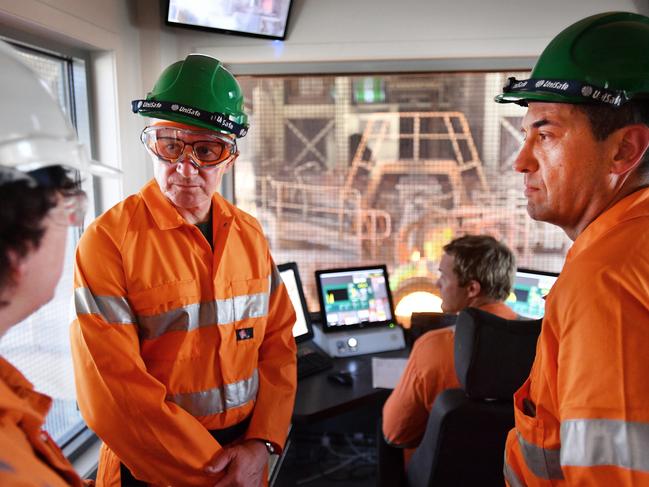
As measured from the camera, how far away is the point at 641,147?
0.93 meters

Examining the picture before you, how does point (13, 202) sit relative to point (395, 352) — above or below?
above

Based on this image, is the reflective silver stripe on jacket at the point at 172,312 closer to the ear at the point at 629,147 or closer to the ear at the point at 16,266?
the ear at the point at 16,266

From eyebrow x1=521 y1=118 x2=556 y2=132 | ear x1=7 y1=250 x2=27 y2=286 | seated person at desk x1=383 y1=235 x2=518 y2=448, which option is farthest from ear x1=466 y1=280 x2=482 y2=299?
ear x1=7 y1=250 x2=27 y2=286

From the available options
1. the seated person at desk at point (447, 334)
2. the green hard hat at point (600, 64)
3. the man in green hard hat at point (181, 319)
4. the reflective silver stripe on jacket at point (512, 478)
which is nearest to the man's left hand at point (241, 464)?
the man in green hard hat at point (181, 319)

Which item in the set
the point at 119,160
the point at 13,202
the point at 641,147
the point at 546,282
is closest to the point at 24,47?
the point at 119,160

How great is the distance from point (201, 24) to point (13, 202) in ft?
7.46

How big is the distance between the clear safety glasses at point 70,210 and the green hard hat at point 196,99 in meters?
0.78

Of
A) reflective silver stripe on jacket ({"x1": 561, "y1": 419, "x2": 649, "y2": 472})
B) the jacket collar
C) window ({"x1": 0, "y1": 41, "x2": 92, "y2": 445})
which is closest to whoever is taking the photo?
reflective silver stripe on jacket ({"x1": 561, "y1": 419, "x2": 649, "y2": 472})

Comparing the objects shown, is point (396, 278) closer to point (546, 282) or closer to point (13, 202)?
point (546, 282)

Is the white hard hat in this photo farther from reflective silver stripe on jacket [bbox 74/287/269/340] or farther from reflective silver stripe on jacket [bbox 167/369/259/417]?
reflective silver stripe on jacket [bbox 167/369/259/417]

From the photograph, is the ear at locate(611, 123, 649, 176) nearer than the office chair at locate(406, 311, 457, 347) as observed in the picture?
Yes

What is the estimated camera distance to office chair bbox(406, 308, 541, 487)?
1.34 m

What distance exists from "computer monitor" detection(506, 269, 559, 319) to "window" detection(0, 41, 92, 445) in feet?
7.18

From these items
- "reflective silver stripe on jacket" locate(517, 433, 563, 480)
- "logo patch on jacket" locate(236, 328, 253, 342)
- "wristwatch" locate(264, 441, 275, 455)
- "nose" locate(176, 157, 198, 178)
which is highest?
"nose" locate(176, 157, 198, 178)
